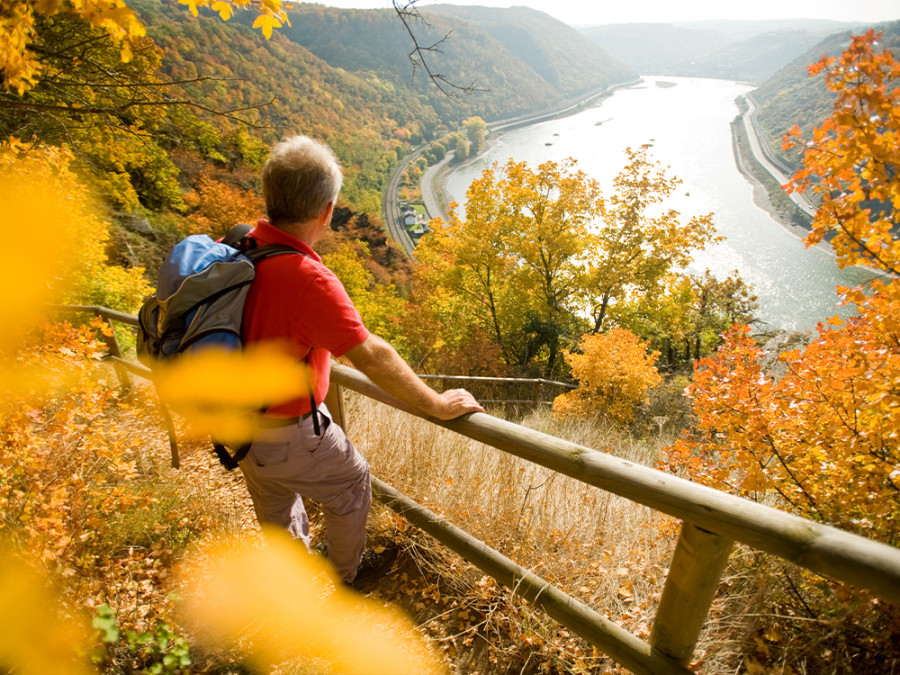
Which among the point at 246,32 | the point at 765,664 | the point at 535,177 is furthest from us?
the point at 246,32

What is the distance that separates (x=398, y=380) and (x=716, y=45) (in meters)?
204

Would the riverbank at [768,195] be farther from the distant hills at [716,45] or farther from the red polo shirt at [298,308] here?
the distant hills at [716,45]

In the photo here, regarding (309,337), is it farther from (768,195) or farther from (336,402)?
(768,195)

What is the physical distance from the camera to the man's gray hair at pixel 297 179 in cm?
149

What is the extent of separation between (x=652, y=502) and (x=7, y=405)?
3.39 meters

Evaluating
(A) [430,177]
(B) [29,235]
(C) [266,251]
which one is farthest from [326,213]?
(A) [430,177]

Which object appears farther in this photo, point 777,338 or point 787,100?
point 787,100

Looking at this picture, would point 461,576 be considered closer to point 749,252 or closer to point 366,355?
point 366,355

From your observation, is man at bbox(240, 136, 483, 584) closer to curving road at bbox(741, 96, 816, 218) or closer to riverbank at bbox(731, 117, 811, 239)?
riverbank at bbox(731, 117, 811, 239)

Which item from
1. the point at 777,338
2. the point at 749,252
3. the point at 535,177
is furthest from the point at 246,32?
the point at 777,338

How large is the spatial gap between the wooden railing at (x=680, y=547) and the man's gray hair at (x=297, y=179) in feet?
→ 2.42

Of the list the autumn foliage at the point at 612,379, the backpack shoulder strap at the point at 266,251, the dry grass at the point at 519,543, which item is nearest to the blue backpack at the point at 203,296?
the backpack shoulder strap at the point at 266,251

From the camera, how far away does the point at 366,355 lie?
4.64 ft

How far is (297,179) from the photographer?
150 centimetres
